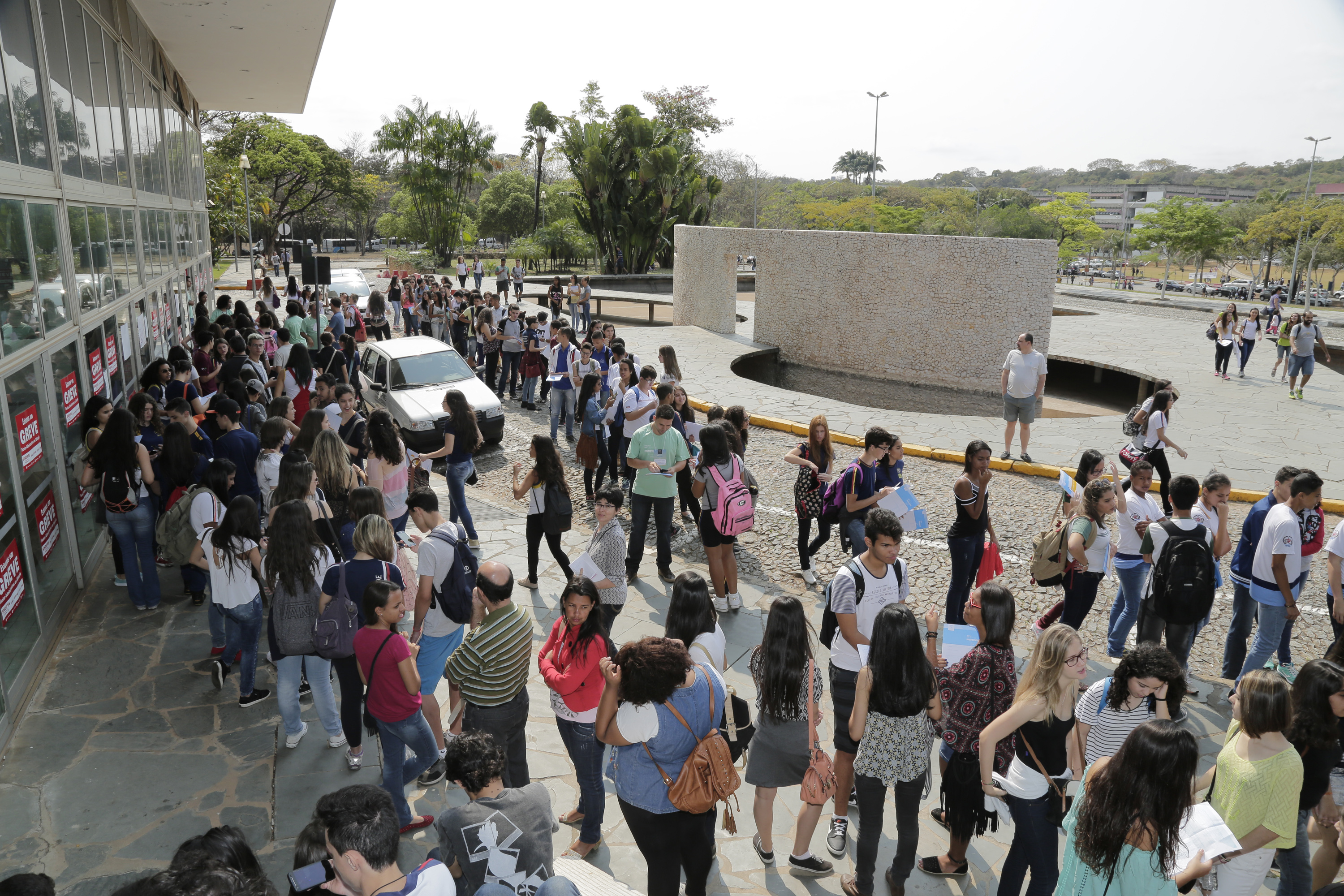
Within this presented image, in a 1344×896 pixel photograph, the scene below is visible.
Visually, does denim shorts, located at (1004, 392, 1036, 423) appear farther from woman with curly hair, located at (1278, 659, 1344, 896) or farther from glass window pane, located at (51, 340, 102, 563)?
glass window pane, located at (51, 340, 102, 563)

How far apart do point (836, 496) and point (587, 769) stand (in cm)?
352

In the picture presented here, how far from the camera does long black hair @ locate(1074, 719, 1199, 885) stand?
2936 mm

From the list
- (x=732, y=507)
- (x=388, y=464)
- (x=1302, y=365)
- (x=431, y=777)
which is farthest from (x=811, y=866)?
(x=1302, y=365)

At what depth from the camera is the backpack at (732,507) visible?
22.6 feet

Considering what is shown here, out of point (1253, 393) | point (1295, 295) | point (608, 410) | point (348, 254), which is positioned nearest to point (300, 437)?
point (608, 410)

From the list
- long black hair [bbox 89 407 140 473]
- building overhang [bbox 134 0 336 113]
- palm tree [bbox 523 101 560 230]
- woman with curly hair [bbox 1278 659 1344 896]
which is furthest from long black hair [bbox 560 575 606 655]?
palm tree [bbox 523 101 560 230]

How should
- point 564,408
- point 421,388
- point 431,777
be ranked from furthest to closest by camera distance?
point 421,388
point 564,408
point 431,777

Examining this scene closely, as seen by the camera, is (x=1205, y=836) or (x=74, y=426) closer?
(x=1205, y=836)

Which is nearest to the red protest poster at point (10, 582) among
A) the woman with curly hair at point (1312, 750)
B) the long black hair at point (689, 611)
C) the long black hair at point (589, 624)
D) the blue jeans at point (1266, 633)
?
the long black hair at point (589, 624)

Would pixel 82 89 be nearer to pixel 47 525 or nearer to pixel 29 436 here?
pixel 29 436

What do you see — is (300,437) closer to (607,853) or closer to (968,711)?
(607,853)

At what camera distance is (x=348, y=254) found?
7750 centimetres

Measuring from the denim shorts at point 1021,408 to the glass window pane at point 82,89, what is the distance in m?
11.2

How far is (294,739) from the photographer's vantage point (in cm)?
539
